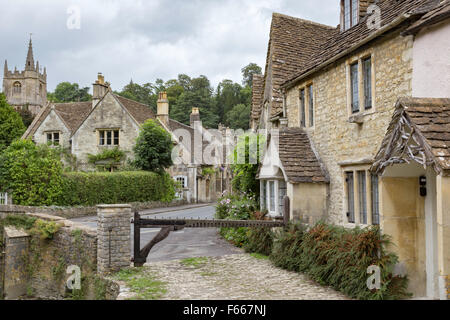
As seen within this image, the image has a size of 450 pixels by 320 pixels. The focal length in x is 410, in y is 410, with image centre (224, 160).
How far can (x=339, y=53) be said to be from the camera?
1073cm

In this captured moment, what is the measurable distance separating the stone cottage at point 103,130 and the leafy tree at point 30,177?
9.98 meters

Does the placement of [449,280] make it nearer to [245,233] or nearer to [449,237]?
[449,237]

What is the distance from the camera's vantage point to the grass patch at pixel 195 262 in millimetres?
11820

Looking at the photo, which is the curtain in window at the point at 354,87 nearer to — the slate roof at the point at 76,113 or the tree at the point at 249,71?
the slate roof at the point at 76,113

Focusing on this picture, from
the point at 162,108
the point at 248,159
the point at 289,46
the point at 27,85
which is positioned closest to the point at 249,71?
the point at 27,85

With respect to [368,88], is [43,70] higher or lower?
higher

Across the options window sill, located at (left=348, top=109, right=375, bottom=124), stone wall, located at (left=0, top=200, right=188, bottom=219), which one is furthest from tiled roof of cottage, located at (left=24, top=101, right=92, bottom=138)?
window sill, located at (left=348, top=109, right=375, bottom=124)

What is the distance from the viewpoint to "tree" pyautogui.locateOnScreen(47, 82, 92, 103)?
82.6 m

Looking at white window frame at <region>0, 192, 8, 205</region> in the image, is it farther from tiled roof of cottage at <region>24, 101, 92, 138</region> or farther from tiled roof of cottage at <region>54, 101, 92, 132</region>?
tiled roof of cottage at <region>54, 101, 92, 132</region>

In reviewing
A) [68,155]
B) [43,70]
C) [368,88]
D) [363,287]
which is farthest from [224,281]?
Result: [43,70]

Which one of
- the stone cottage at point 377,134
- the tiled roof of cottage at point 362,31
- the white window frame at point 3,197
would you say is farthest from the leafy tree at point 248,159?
the white window frame at point 3,197

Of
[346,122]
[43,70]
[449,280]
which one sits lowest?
[449,280]

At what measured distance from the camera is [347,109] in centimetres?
1074
